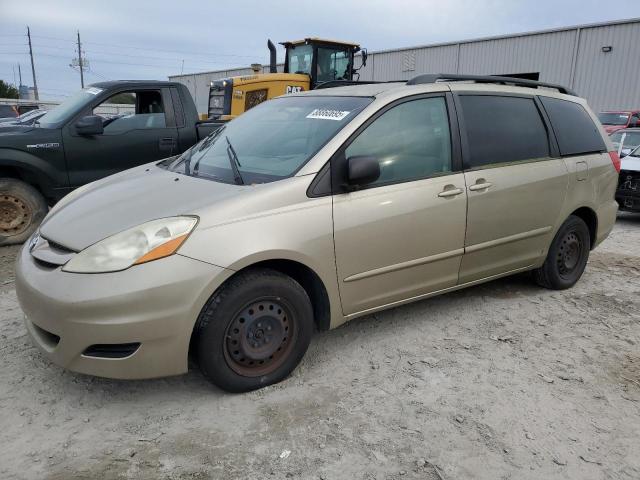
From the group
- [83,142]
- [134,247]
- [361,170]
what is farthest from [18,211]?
[361,170]

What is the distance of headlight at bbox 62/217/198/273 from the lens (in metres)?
2.54

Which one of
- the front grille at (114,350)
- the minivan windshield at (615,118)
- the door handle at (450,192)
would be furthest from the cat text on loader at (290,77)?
the minivan windshield at (615,118)

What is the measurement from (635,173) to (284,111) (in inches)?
272

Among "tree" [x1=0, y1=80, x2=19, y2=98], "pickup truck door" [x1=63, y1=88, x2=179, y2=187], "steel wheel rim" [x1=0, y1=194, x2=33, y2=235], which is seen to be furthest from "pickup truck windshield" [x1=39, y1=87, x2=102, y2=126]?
"tree" [x1=0, y1=80, x2=19, y2=98]

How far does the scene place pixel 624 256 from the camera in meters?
5.99

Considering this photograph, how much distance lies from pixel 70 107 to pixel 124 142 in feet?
2.52

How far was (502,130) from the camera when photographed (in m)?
3.98

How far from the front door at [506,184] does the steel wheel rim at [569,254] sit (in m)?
0.33

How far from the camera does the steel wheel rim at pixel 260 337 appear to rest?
9.16ft

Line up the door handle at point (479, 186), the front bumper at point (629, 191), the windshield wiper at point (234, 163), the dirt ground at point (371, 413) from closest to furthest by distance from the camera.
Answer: the dirt ground at point (371, 413)
the windshield wiper at point (234, 163)
the door handle at point (479, 186)
the front bumper at point (629, 191)

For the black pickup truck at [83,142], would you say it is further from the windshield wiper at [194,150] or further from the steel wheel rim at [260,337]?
the steel wheel rim at [260,337]

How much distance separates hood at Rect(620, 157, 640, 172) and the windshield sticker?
6901mm

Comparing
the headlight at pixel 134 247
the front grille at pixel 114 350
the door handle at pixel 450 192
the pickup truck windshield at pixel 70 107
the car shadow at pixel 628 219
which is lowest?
the car shadow at pixel 628 219

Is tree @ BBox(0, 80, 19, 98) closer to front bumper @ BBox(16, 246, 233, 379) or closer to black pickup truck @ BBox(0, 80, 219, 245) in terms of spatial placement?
black pickup truck @ BBox(0, 80, 219, 245)
